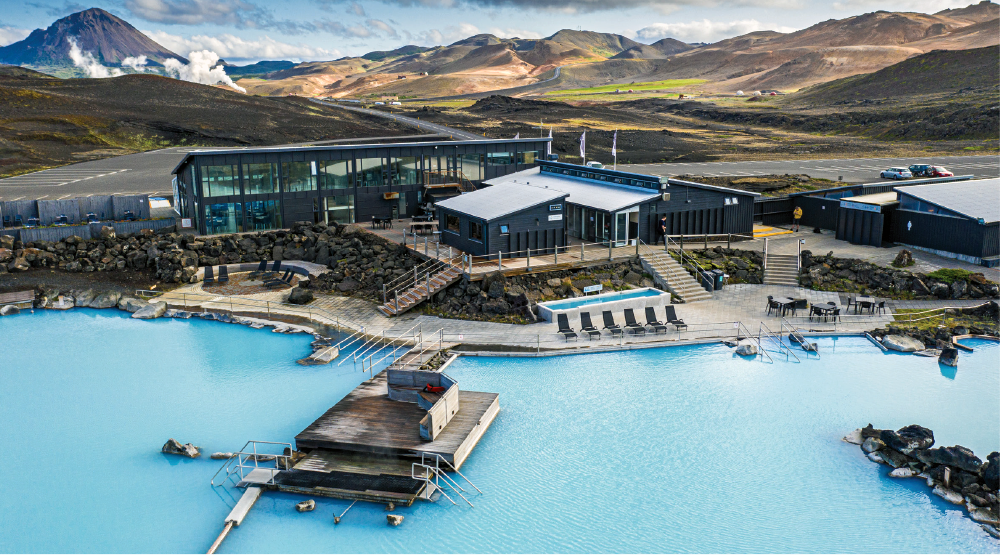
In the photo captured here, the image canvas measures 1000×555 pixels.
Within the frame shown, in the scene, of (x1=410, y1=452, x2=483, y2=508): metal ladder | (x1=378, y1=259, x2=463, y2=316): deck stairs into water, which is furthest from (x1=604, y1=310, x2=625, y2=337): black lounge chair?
(x1=410, y1=452, x2=483, y2=508): metal ladder

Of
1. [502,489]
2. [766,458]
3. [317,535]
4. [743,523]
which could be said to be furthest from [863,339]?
[317,535]

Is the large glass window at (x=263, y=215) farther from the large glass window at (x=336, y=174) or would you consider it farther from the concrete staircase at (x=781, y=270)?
the concrete staircase at (x=781, y=270)

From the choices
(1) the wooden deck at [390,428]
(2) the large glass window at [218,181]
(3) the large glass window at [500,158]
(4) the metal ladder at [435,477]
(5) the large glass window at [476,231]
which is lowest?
(4) the metal ladder at [435,477]

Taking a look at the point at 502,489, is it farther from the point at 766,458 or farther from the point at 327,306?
the point at 327,306

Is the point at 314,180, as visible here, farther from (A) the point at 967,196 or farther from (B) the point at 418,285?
(A) the point at 967,196

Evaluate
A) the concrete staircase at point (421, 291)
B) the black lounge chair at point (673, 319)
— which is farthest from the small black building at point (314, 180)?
the black lounge chair at point (673, 319)

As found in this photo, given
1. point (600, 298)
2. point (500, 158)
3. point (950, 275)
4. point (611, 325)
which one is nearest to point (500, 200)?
point (600, 298)
